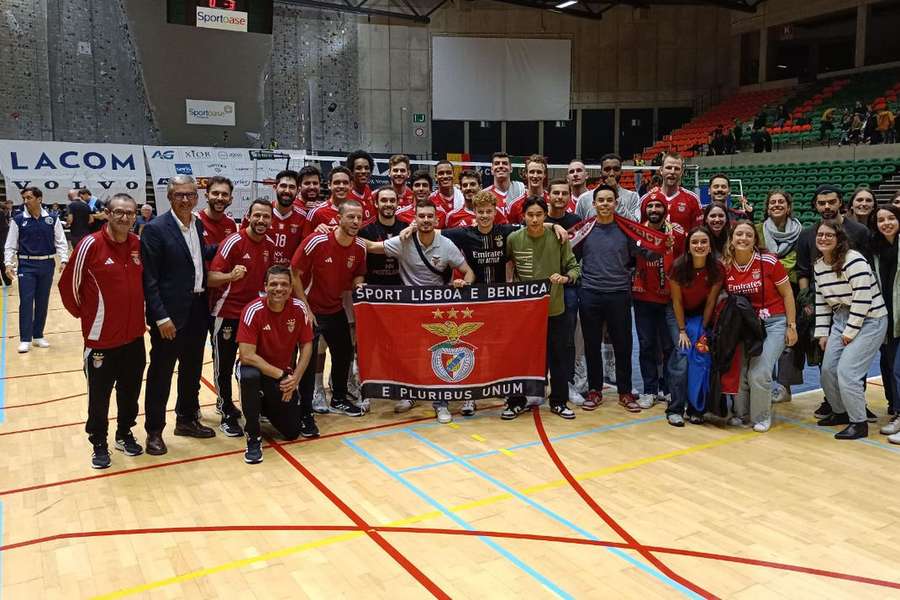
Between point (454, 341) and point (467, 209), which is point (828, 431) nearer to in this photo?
point (454, 341)

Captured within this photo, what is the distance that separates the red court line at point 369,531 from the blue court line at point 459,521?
0.46m

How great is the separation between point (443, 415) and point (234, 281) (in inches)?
81.1

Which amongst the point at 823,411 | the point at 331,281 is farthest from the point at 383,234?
the point at 823,411

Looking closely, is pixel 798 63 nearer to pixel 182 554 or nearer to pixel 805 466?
pixel 805 466

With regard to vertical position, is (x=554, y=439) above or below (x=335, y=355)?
below

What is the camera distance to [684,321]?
603cm

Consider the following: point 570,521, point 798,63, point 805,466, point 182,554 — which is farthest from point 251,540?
point 798,63

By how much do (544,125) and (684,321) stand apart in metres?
23.7

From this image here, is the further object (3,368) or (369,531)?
(3,368)

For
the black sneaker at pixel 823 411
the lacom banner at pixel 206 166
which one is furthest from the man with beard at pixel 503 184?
the lacom banner at pixel 206 166

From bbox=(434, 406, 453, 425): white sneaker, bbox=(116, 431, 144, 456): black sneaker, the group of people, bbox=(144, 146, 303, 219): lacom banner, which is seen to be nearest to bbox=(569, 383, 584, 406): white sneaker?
the group of people

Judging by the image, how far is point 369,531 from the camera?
13.3ft

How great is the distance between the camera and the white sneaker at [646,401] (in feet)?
21.2

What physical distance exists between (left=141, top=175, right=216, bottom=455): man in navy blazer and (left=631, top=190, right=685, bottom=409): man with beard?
12.0 ft
